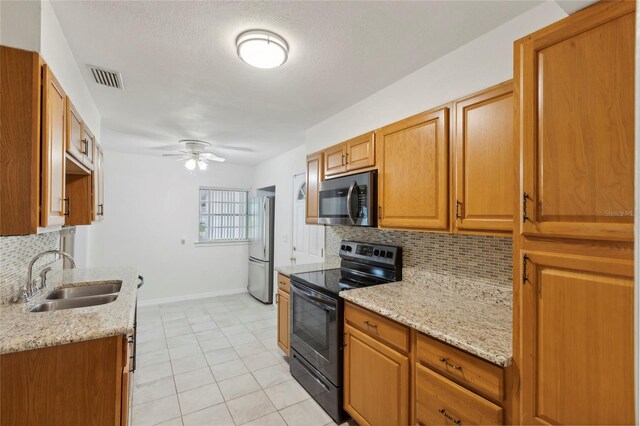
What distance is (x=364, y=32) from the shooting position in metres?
1.63

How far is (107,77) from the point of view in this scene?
7.00ft

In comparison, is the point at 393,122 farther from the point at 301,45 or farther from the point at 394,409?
the point at 394,409

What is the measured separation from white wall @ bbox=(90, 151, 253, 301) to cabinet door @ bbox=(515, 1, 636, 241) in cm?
498

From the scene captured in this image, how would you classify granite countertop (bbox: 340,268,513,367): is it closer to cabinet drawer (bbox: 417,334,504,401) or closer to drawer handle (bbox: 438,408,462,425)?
cabinet drawer (bbox: 417,334,504,401)

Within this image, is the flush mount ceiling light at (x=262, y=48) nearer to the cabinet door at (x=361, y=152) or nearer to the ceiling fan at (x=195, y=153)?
the cabinet door at (x=361, y=152)

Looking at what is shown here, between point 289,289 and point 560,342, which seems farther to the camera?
point 289,289

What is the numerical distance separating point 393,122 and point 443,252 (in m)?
1.05

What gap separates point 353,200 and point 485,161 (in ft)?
3.23

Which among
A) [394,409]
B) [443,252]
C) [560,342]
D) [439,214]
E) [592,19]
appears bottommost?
[394,409]

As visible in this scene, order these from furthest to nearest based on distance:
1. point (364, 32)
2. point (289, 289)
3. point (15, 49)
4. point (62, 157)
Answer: point (289, 289), point (364, 32), point (62, 157), point (15, 49)

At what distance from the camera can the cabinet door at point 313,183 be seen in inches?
114

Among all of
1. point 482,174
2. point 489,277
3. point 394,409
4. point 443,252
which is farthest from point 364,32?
point 394,409

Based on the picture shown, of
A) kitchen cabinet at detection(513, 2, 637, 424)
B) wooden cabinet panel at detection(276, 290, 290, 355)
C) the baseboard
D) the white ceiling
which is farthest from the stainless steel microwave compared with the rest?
the baseboard

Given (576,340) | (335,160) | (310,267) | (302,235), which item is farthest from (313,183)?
(576,340)
